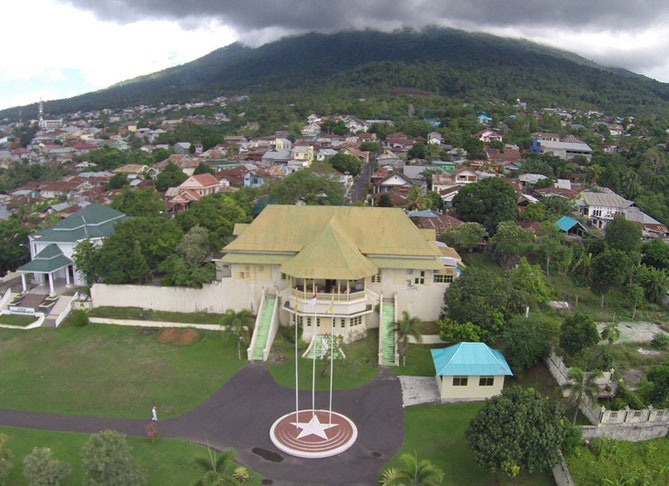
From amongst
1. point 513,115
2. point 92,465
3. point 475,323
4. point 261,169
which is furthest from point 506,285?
point 513,115

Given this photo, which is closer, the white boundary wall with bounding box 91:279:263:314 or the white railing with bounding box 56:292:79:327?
the white boundary wall with bounding box 91:279:263:314

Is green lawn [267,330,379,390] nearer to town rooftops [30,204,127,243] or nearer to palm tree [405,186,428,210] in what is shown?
town rooftops [30,204,127,243]

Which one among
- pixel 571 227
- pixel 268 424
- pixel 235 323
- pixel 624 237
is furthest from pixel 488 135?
pixel 268 424

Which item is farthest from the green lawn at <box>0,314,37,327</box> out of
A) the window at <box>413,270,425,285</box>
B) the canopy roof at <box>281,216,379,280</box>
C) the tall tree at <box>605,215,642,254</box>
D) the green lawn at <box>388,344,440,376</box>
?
the tall tree at <box>605,215,642,254</box>

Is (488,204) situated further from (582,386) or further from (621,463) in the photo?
(621,463)

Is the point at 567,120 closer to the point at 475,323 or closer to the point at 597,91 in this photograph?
the point at 597,91

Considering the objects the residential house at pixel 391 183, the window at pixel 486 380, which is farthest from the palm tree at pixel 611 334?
the residential house at pixel 391 183
